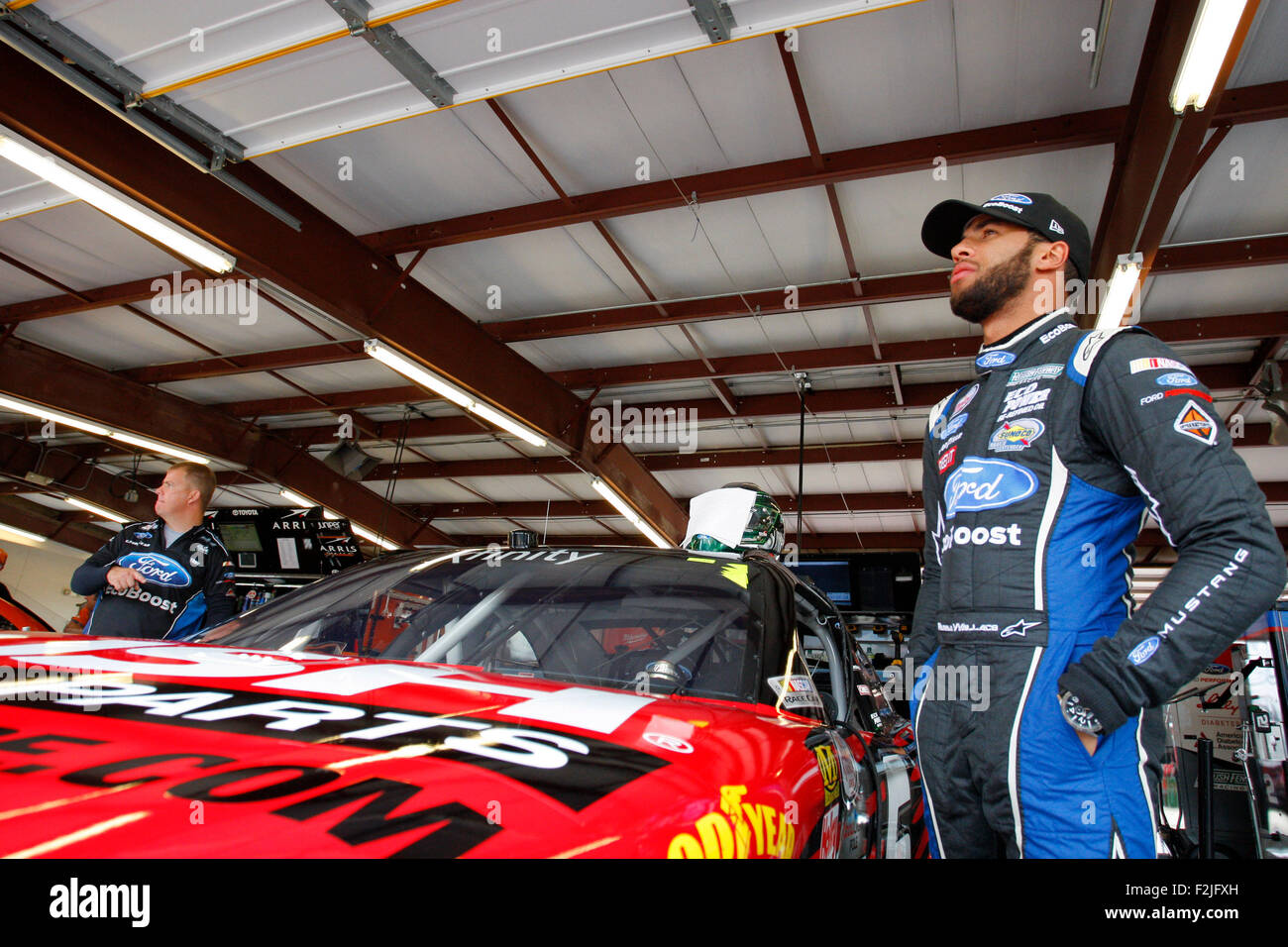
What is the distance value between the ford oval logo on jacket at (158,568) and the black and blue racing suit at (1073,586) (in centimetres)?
314

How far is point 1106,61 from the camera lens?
435 cm

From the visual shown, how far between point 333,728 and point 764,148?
5194 millimetres

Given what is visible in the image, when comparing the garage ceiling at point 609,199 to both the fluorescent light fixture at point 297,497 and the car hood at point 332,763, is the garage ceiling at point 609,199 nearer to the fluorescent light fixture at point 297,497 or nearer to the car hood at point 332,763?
the fluorescent light fixture at point 297,497

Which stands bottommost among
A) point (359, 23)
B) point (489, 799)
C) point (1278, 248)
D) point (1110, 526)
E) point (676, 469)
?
point (489, 799)

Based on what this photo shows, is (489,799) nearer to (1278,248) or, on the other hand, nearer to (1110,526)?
(1110,526)

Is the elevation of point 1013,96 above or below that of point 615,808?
above

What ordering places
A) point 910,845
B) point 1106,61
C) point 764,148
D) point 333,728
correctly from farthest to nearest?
point 764,148, point 1106,61, point 910,845, point 333,728

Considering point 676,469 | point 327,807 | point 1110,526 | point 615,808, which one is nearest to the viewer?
point 327,807

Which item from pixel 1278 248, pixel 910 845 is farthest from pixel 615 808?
pixel 1278 248

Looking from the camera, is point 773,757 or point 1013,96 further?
point 1013,96

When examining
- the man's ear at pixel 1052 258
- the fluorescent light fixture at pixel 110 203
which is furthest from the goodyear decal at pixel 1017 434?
the fluorescent light fixture at pixel 110 203

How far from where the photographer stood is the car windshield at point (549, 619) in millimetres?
1674

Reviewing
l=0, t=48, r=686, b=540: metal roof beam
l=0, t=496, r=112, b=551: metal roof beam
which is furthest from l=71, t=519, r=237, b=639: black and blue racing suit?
l=0, t=496, r=112, b=551: metal roof beam

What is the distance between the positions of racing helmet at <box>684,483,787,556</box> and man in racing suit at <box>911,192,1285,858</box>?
1.27m
